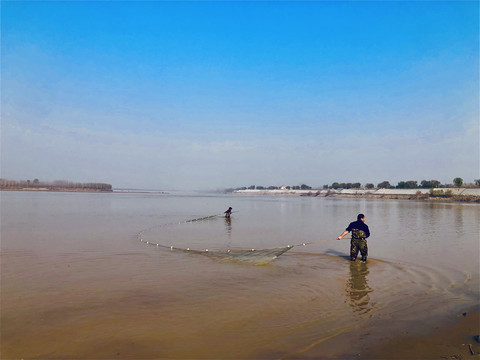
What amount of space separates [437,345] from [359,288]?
10.4 feet

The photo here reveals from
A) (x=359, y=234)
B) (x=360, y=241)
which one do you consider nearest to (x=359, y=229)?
(x=359, y=234)

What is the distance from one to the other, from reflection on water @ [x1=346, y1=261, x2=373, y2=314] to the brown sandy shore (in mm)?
1316

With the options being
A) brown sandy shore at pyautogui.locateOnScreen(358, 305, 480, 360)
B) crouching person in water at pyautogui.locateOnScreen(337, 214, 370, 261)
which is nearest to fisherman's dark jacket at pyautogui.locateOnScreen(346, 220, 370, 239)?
crouching person in water at pyautogui.locateOnScreen(337, 214, 370, 261)

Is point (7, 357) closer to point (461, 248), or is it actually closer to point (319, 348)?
point (319, 348)

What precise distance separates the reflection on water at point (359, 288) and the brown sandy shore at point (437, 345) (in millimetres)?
1316

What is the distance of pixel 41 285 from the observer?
7.96 m

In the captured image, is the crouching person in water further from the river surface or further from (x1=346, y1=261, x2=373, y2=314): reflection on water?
the river surface

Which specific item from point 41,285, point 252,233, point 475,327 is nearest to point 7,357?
point 41,285

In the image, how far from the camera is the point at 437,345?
16.2 ft

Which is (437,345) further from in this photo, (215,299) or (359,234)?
(359,234)

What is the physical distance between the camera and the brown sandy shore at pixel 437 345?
4.64m

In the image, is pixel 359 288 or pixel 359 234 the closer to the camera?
pixel 359 288

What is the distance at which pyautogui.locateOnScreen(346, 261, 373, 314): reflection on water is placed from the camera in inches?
Result: 265

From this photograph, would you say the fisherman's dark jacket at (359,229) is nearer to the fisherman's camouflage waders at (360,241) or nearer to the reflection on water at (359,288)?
the fisherman's camouflage waders at (360,241)
